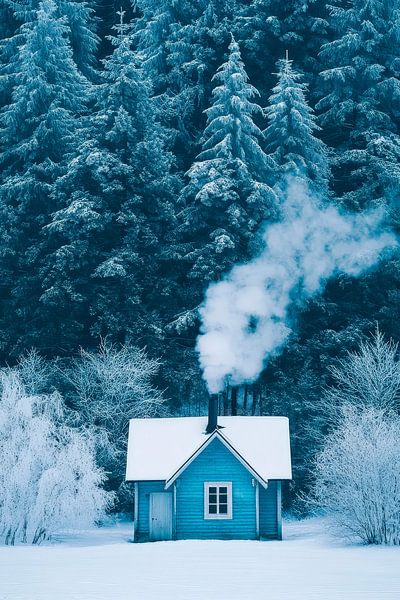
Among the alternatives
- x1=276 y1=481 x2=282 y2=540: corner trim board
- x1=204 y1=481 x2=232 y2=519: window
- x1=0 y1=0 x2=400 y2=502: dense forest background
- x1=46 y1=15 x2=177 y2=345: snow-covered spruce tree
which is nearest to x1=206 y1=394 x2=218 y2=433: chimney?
x1=204 y1=481 x2=232 y2=519: window

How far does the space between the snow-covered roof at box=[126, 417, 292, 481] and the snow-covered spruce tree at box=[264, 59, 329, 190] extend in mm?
14813

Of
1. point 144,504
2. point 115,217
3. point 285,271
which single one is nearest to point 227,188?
point 285,271

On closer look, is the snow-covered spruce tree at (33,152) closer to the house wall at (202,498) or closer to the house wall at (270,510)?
the house wall at (202,498)

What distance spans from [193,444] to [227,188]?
1466 cm

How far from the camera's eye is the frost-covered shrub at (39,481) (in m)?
32.8

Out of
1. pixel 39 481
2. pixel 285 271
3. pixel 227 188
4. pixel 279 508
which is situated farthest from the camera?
pixel 227 188

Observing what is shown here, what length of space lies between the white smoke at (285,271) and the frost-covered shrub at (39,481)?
421 inches

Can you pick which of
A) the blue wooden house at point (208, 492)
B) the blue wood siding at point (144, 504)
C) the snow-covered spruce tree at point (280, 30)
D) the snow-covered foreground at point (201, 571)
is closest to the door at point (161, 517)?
the blue wooden house at point (208, 492)

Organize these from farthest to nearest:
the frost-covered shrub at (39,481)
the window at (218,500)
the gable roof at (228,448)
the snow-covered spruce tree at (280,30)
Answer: the snow-covered spruce tree at (280,30)
the window at (218,500)
the gable roof at (228,448)
the frost-covered shrub at (39,481)

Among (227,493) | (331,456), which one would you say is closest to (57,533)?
(227,493)

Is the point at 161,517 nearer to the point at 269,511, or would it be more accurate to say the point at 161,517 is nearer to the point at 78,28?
the point at 269,511

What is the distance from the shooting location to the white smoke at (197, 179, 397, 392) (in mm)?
44344

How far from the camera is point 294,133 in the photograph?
48.1m

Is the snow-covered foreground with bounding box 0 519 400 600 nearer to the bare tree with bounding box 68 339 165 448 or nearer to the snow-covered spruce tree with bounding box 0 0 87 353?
the bare tree with bounding box 68 339 165 448
